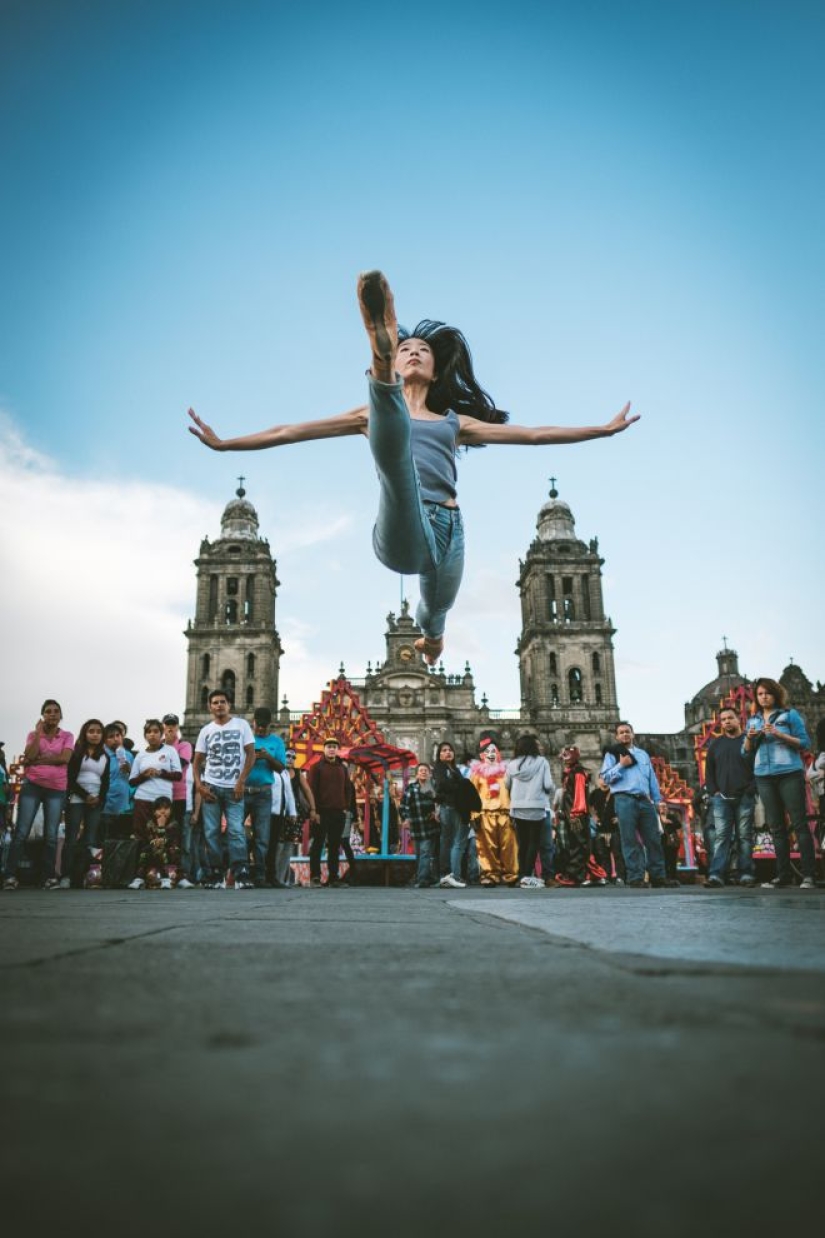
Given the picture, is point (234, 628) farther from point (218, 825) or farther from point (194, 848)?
point (218, 825)

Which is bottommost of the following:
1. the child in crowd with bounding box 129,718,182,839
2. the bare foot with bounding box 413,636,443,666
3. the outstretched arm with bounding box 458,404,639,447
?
the child in crowd with bounding box 129,718,182,839

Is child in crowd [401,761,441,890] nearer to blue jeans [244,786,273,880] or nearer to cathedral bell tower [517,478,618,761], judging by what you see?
blue jeans [244,786,273,880]

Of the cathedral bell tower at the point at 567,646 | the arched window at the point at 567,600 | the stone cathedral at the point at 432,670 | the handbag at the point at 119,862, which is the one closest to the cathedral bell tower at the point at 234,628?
the stone cathedral at the point at 432,670

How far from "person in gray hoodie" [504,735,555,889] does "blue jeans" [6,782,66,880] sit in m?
3.44

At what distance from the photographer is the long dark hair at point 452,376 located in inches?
152

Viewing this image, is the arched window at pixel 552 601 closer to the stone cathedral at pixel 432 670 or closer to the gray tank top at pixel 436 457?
the stone cathedral at pixel 432 670

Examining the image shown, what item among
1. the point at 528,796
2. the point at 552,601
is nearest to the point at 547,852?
the point at 528,796

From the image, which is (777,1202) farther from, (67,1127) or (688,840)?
(688,840)

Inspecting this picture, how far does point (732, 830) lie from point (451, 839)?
94.8 inches

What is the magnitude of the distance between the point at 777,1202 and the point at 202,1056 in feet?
0.98

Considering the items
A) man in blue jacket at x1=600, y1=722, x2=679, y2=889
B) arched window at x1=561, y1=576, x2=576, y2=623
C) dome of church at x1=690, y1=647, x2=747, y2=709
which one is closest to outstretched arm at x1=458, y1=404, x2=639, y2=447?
man in blue jacket at x1=600, y1=722, x2=679, y2=889

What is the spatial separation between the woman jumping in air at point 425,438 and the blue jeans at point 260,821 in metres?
2.92

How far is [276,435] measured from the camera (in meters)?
3.64

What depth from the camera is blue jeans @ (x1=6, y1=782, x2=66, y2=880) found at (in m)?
5.56
